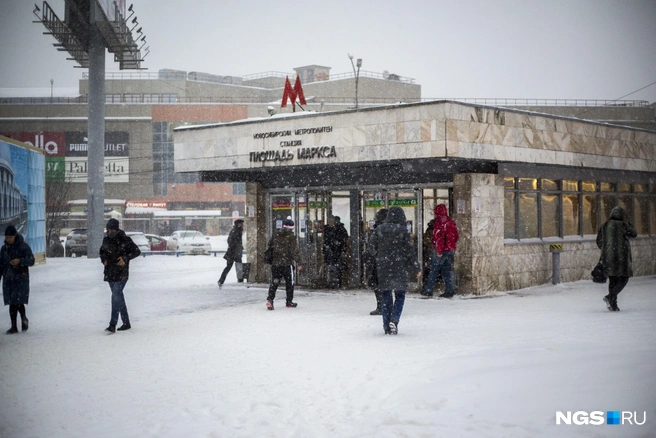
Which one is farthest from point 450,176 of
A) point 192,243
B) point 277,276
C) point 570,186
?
point 192,243

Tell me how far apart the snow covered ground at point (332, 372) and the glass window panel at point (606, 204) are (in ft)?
20.3

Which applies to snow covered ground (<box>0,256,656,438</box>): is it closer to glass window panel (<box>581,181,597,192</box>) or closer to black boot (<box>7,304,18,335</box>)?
black boot (<box>7,304,18,335</box>)

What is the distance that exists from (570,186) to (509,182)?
2718mm

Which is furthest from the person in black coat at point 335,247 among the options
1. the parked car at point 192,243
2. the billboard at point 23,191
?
the parked car at point 192,243

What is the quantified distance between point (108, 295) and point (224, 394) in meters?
10.7

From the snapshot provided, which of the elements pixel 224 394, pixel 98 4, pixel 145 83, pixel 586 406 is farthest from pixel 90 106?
pixel 145 83

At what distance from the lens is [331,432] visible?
18.2ft

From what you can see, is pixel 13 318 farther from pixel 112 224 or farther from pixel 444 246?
pixel 444 246

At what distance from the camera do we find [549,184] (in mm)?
17422

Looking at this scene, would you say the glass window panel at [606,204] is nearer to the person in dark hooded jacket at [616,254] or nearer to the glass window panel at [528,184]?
the glass window panel at [528,184]

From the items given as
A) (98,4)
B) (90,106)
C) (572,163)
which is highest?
(98,4)

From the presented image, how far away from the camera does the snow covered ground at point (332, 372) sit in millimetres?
5750

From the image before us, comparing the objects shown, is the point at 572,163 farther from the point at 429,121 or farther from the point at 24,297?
the point at 24,297

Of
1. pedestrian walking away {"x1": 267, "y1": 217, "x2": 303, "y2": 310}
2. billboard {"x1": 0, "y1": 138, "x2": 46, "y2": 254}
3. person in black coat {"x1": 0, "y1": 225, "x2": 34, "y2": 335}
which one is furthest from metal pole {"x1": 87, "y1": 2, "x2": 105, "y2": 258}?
person in black coat {"x1": 0, "y1": 225, "x2": 34, "y2": 335}
